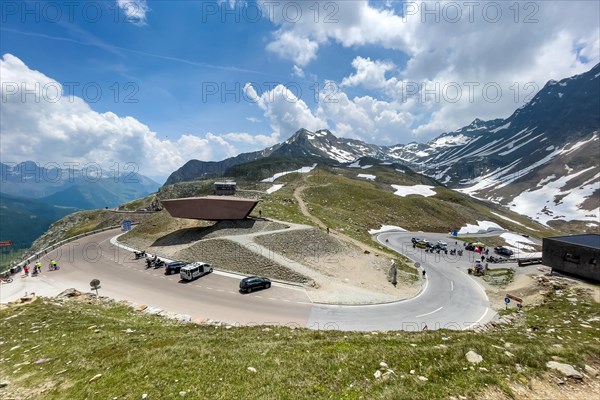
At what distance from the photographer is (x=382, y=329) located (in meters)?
26.4

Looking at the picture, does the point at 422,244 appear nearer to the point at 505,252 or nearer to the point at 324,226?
the point at 505,252

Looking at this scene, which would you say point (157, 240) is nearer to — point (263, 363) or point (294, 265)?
point (294, 265)

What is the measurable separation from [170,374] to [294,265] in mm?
29577

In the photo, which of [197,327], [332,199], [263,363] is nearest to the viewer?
[263,363]

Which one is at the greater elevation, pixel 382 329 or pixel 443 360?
pixel 443 360

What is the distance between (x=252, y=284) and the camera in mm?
34750

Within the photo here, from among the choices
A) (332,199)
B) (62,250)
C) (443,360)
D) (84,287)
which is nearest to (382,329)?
(443,360)

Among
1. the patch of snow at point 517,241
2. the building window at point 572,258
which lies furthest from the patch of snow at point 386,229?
A: the building window at point 572,258

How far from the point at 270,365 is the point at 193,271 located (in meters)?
28.7

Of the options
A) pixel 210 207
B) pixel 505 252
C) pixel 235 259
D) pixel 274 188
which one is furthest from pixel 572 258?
pixel 274 188

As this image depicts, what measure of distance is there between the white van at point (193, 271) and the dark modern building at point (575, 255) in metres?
52.2

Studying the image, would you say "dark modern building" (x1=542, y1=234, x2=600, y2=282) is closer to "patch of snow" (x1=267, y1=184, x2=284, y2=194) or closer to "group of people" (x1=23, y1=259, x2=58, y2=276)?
"group of people" (x1=23, y1=259, x2=58, y2=276)

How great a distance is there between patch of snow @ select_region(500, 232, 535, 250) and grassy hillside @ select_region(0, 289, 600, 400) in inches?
3451

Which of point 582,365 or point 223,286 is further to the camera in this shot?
point 223,286
